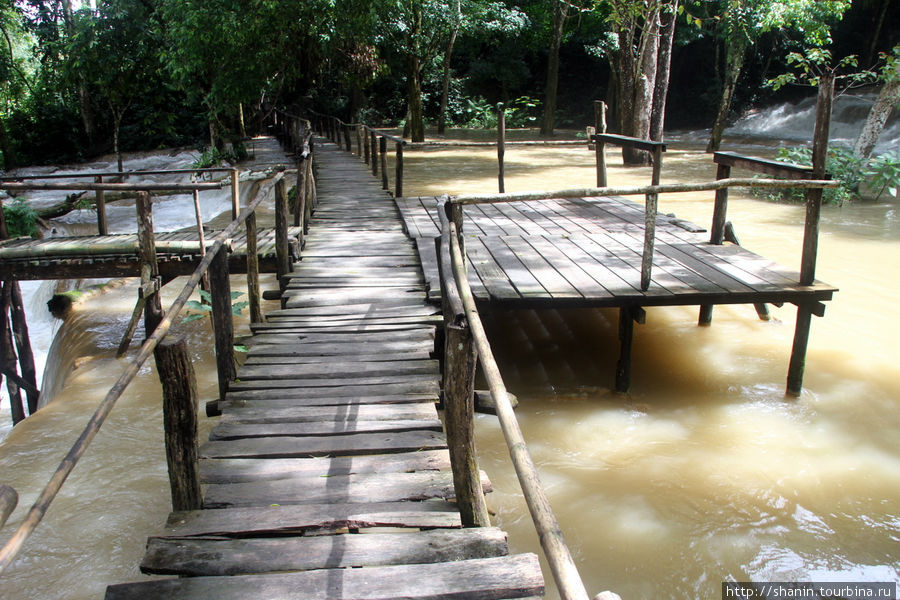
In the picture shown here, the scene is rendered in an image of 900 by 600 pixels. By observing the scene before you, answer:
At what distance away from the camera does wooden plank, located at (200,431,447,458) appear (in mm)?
3426

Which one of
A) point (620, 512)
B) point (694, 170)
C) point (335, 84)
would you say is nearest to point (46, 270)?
point (620, 512)

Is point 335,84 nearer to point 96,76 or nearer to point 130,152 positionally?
point 130,152

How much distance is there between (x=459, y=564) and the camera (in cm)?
245

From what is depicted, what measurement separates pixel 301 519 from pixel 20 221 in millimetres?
11510

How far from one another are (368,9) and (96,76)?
23.1 ft

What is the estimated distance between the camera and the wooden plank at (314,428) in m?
3.61

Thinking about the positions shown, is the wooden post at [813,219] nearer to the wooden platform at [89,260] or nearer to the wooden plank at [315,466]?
the wooden plank at [315,466]

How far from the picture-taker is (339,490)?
3104 mm

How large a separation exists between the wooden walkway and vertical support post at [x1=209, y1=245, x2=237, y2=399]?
0.11m

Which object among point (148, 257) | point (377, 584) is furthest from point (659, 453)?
point (148, 257)

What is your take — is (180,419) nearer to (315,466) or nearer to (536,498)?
(315,466)

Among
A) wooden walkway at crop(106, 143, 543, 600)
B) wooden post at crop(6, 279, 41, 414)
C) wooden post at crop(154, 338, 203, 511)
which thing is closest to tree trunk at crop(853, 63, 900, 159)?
wooden walkway at crop(106, 143, 543, 600)

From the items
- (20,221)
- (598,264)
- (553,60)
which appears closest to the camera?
(598,264)

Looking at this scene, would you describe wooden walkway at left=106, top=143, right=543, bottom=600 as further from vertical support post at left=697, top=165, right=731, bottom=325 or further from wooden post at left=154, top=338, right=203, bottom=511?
vertical support post at left=697, top=165, right=731, bottom=325
